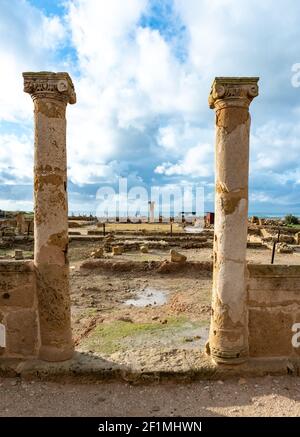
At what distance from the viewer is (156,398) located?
4051 mm

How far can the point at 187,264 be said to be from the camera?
12703 millimetres

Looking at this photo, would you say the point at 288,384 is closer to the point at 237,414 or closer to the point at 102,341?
the point at 237,414

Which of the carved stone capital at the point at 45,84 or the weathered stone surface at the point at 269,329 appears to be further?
the weathered stone surface at the point at 269,329

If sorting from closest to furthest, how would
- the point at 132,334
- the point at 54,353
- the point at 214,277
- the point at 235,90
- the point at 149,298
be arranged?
the point at 235,90 < the point at 54,353 < the point at 214,277 < the point at 132,334 < the point at 149,298

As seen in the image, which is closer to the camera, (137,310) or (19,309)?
(19,309)

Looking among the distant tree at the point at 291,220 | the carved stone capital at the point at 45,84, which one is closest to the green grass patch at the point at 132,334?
the carved stone capital at the point at 45,84

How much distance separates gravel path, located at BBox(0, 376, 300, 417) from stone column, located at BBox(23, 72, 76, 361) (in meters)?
0.55

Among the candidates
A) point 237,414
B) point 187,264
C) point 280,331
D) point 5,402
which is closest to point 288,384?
point 280,331

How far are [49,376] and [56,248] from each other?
1.60 metres

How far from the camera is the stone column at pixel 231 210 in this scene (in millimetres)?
4469

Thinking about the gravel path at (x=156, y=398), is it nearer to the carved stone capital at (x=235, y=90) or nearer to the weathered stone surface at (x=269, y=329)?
the weathered stone surface at (x=269, y=329)

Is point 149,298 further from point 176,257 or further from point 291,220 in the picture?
point 291,220

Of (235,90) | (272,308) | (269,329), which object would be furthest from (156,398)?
(235,90)

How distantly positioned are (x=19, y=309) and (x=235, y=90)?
400cm
